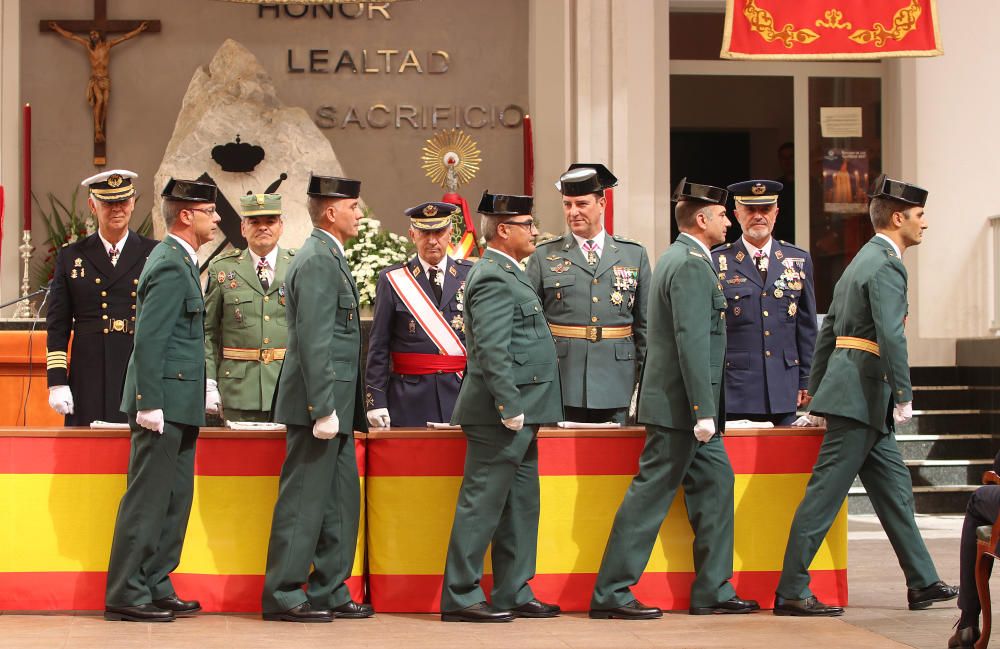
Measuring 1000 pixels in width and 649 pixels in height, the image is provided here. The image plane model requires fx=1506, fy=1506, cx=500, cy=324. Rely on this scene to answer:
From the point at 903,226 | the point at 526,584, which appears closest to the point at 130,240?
the point at 526,584

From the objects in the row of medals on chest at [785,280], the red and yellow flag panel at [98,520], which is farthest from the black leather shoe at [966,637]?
the red and yellow flag panel at [98,520]

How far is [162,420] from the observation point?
19.4 ft

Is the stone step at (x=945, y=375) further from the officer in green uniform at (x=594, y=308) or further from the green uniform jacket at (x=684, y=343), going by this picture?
the green uniform jacket at (x=684, y=343)

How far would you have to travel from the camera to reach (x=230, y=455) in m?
6.23

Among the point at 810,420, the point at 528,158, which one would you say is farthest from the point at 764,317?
the point at 528,158

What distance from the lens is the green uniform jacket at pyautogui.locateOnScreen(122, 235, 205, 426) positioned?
5.95 meters

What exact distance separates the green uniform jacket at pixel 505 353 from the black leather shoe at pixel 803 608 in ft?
3.94

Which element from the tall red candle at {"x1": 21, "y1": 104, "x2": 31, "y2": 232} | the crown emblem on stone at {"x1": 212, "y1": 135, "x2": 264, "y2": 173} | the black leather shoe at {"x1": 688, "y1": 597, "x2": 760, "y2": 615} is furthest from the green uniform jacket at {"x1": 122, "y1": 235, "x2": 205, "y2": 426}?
the tall red candle at {"x1": 21, "y1": 104, "x2": 31, "y2": 232}

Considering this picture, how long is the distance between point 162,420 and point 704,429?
214cm

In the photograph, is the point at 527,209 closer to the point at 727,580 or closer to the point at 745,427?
the point at 745,427

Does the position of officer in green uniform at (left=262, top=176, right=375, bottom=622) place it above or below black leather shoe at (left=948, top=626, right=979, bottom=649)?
above

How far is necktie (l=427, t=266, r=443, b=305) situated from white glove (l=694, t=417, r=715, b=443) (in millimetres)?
1976

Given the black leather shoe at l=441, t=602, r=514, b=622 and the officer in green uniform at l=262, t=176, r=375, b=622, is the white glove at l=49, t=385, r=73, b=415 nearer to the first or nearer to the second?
the officer in green uniform at l=262, t=176, r=375, b=622

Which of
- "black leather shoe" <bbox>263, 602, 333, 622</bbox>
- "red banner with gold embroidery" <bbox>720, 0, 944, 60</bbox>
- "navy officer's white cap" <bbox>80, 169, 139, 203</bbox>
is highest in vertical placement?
"red banner with gold embroidery" <bbox>720, 0, 944, 60</bbox>
